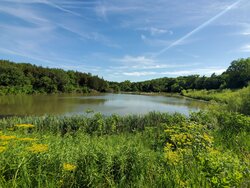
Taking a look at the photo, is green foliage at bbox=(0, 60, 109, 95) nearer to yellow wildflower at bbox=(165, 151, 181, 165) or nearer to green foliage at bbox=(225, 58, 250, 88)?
green foliage at bbox=(225, 58, 250, 88)

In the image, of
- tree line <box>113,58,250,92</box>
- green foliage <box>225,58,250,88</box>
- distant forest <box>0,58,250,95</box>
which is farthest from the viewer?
tree line <box>113,58,250,92</box>

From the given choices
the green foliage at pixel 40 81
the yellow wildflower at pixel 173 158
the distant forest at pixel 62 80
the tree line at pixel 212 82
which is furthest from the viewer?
the tree line at pixel 212 82

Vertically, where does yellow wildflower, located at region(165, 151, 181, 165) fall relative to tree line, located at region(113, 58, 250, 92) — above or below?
below

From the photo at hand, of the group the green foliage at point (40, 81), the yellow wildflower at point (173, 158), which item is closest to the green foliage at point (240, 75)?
the green foliage at point (40, 81)

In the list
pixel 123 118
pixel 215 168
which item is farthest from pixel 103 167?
pixel 123 118

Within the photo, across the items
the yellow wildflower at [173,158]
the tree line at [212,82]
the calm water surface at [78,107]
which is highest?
the tree line at [212,82]

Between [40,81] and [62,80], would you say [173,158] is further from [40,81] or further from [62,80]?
[62,80]

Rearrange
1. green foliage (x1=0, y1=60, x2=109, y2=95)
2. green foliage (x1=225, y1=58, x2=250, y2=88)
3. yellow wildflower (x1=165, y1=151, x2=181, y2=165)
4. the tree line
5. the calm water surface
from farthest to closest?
the tree line < green foliage (x1=225, y1=58, x2=250, y2=88) < green foliage (x1=0, y1=60, x2=109, y2=95) < the calm water surface < yellow wildflower (x1=165, y1=151, x2=181, y2=165)

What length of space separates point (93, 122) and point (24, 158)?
21.7ft

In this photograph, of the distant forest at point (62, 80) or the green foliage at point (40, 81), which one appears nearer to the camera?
the green foliage at point (40, 81)

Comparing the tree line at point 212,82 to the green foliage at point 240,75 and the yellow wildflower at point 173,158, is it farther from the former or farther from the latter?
the yellow wildflower at point 173,158

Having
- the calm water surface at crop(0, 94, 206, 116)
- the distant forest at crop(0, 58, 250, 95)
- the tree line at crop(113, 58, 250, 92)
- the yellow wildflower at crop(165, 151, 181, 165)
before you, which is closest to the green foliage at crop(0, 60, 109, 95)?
the distant forest at crop(0, 58, 250, 95)

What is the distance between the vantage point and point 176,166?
11.8ft

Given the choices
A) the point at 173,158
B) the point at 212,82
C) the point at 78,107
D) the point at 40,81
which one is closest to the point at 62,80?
the point at 40,81
